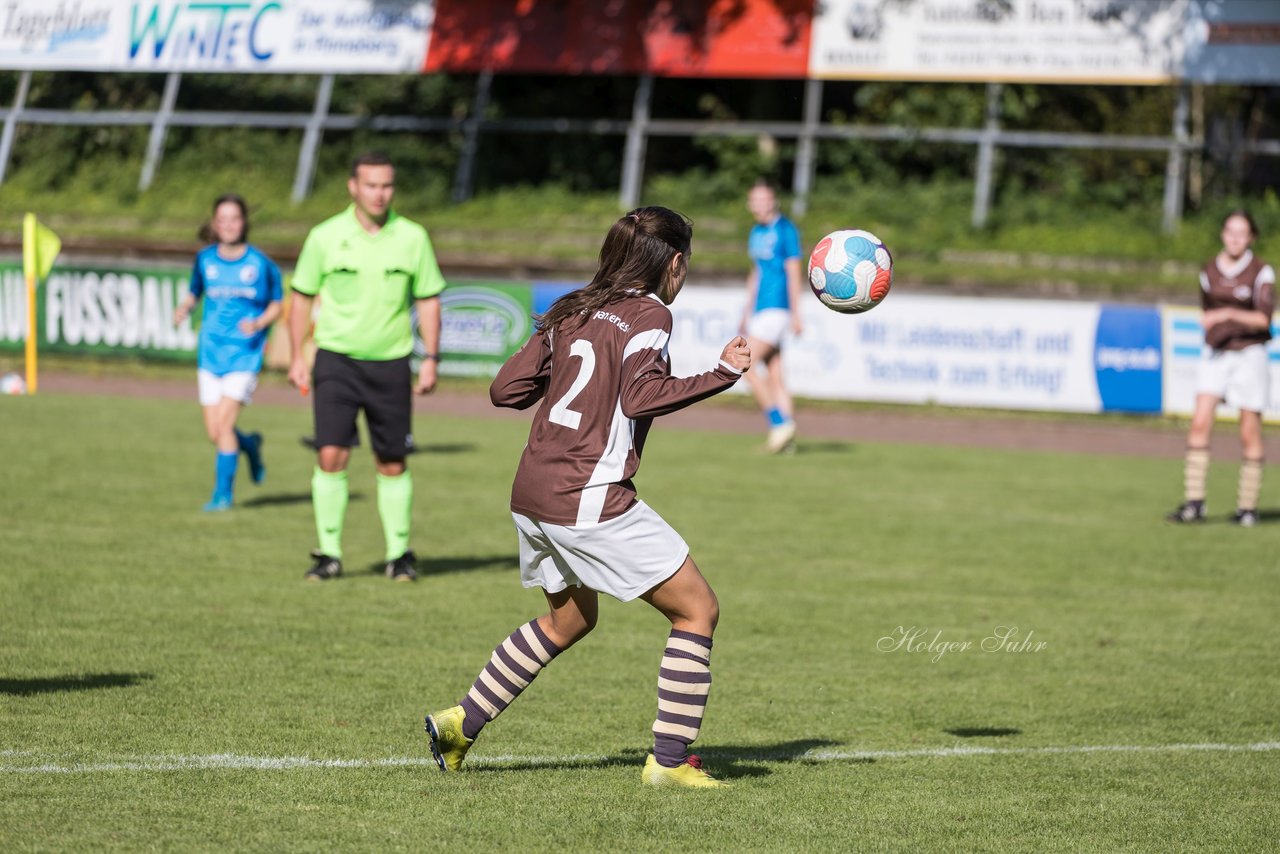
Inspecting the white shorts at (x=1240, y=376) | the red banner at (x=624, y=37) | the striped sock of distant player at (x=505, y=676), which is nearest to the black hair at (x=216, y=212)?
the striped sock of distant player at (x=505, y=676)

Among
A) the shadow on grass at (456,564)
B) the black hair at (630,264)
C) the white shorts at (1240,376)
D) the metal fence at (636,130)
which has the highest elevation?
the metal fence at (636,130)

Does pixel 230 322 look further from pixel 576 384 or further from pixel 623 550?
pixel 623 550

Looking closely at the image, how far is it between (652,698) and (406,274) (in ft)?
10.5

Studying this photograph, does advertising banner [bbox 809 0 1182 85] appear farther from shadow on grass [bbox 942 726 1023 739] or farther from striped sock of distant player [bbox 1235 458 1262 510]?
shadow on grass [bbox 942 726 1023 739]

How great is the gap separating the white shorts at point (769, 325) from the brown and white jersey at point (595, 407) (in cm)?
1069

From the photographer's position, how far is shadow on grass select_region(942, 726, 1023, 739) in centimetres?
636

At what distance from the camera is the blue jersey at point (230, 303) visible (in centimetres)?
1154

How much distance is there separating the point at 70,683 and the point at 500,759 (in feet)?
6.39

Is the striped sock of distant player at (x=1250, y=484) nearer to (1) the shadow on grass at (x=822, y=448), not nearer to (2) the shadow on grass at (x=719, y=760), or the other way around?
(1) the shadow on grass at (x=822, y=448)

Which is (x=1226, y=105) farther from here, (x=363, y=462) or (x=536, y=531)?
(x=536, y=531)

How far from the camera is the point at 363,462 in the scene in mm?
Result: 14984

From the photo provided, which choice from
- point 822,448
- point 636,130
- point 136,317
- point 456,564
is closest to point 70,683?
point 456,564

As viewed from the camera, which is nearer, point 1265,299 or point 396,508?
point 396,508

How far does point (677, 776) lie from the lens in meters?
5.25
